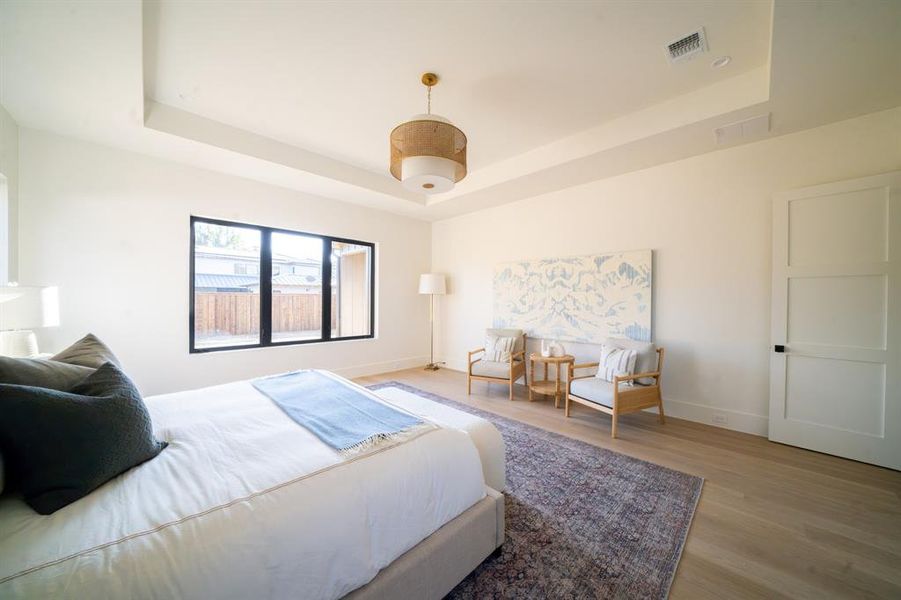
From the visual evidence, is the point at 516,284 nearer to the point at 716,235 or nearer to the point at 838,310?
the point at 716,235

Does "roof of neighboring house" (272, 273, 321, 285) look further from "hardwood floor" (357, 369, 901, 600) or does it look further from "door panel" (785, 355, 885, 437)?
"door panel" (785, 355, 885, 437)

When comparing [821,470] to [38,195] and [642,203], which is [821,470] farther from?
[38,195]

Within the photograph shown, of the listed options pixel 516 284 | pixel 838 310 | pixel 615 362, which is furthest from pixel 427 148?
pixel 838 310

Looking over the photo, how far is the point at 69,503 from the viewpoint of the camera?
100 centimetres

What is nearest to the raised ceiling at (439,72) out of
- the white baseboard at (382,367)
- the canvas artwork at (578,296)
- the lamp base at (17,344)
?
the canvas artwork at (578,296)

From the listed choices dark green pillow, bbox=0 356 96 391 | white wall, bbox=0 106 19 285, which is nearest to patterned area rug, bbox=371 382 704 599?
dark green pillow, bbox=0 356 96 391

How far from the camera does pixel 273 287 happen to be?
14.5 ft

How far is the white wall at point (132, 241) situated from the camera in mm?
2932

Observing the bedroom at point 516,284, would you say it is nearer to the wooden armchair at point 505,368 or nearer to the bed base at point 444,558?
the bed base at point 444,558

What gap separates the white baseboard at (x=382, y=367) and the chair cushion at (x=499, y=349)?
1.74m

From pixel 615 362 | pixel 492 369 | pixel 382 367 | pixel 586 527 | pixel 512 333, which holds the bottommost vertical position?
pixel 586 527

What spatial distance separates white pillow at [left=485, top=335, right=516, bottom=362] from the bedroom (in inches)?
1.8

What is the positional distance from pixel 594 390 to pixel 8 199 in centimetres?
536

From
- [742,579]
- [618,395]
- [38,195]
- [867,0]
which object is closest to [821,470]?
[618,395]
